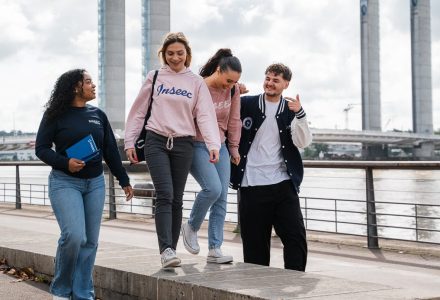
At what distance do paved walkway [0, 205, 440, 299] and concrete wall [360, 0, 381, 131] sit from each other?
245 feet

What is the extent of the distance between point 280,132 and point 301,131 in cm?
13

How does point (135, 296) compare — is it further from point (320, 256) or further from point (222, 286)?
point (320, 256)

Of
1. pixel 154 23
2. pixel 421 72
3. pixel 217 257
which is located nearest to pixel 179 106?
pixel 217 257

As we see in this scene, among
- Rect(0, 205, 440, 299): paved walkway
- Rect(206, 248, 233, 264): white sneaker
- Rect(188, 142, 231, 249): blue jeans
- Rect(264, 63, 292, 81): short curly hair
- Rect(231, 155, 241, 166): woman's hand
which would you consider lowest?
Rect(0, 205, 440, 299): paved walkway

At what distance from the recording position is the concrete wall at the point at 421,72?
282 ft

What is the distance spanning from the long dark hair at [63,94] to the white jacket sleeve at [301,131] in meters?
1.17

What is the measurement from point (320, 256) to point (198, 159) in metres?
2.50

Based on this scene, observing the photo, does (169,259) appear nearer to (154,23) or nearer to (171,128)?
(171,128)

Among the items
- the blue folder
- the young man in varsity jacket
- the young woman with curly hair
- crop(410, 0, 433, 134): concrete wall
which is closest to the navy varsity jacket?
the young man in varsity jacket

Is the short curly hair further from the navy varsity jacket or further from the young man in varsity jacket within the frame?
the navy varsity jacket

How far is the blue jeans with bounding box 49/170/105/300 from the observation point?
4.14 metres

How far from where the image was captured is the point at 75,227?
414 centimetres

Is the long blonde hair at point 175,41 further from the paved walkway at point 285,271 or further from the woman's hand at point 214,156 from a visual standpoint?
the paved walkway at point 285,271

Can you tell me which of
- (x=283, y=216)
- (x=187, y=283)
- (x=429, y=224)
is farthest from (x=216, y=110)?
(x=429, y=224)
